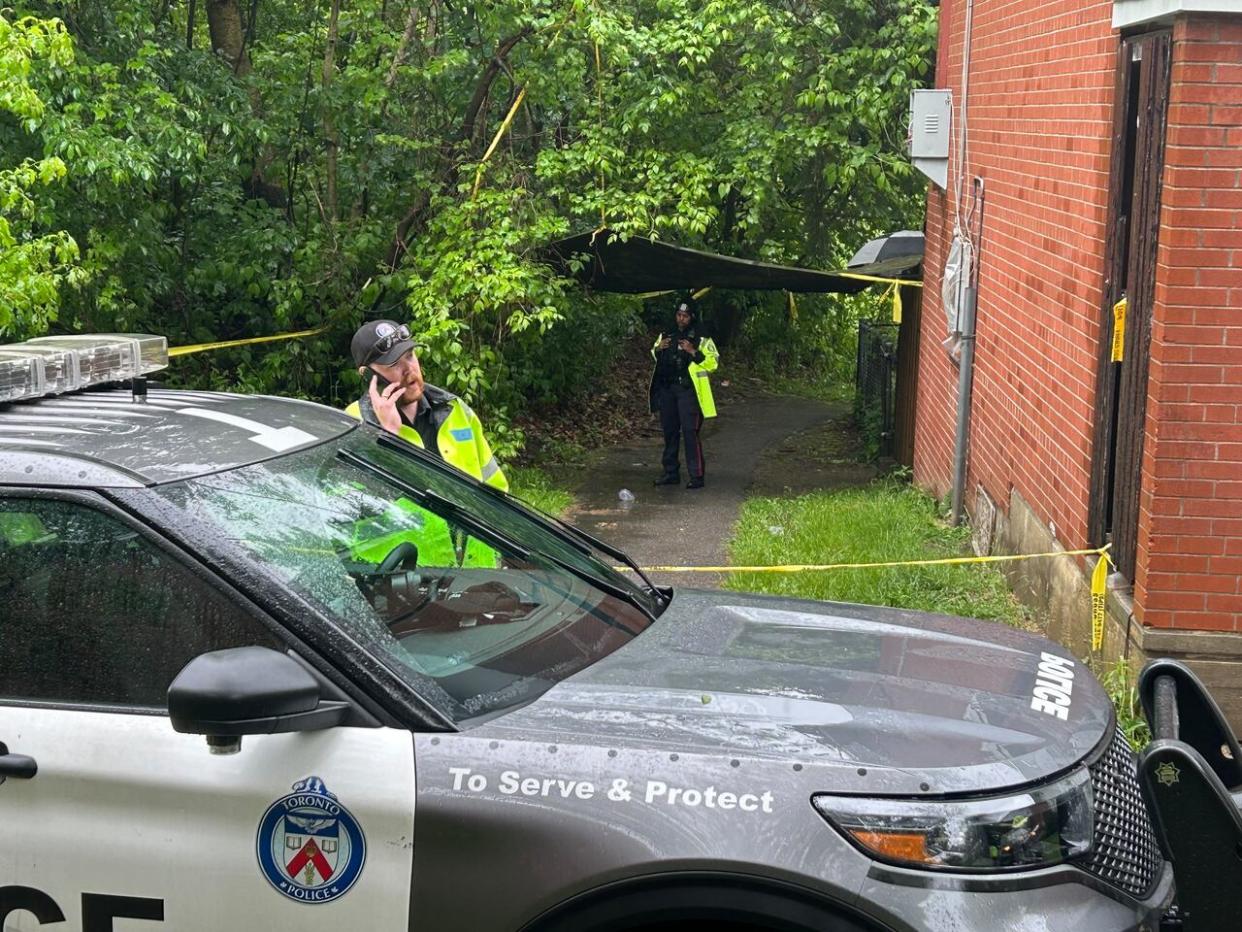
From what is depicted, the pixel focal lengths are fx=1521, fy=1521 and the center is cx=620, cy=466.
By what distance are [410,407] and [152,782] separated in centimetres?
314

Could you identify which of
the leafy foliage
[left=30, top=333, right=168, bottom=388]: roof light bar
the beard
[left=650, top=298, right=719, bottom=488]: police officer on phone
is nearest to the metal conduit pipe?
the leafy foliage

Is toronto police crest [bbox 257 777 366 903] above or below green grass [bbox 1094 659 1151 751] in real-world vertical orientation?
above

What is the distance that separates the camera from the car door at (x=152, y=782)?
280 cm

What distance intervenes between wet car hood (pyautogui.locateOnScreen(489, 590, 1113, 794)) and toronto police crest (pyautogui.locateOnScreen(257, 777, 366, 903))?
0.35 metres

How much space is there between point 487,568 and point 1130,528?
3.57 m

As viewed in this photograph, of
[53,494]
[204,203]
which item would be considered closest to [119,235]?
[204,203]

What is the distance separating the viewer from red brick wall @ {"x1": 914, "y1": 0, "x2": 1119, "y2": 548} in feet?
23.4

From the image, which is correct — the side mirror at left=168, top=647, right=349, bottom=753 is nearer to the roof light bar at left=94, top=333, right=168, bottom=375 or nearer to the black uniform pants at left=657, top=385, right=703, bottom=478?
the roof light bar at left=94, top=333, right=168, bottom=375

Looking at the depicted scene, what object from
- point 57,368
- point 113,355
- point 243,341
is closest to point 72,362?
point 57,368

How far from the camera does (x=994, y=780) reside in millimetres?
2834

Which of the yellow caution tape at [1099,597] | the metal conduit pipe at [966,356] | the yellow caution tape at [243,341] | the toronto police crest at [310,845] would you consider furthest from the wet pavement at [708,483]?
the toronto police crest at [310,845]

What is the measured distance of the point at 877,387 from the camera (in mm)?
18641

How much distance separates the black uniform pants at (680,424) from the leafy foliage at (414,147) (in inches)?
64.0

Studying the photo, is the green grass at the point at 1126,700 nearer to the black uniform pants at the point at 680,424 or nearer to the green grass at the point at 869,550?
the green grass at the point at 869,550
